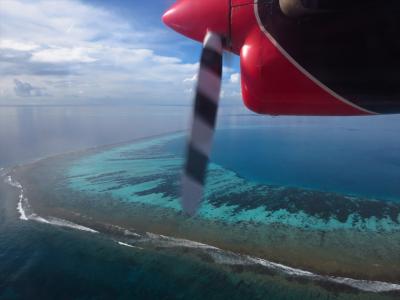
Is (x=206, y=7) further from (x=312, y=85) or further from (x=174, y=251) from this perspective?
(x=174, y=251)

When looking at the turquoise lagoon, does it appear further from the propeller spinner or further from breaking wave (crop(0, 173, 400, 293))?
the propeller spinner

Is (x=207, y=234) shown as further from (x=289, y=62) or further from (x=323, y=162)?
(x=323, y=162)

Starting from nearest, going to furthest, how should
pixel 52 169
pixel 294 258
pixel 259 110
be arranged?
1. pixel 259 110
2. pixel 294 258
3. pixel 52 169

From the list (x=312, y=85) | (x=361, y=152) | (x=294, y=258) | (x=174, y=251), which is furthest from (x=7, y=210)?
(x=361, y=152)

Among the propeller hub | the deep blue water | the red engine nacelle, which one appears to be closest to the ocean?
the deep blue water

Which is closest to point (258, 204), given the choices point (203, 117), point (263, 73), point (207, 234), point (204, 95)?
point (207, 234)

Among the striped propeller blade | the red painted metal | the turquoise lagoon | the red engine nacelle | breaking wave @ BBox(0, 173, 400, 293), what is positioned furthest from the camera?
the turquoise lagoon
